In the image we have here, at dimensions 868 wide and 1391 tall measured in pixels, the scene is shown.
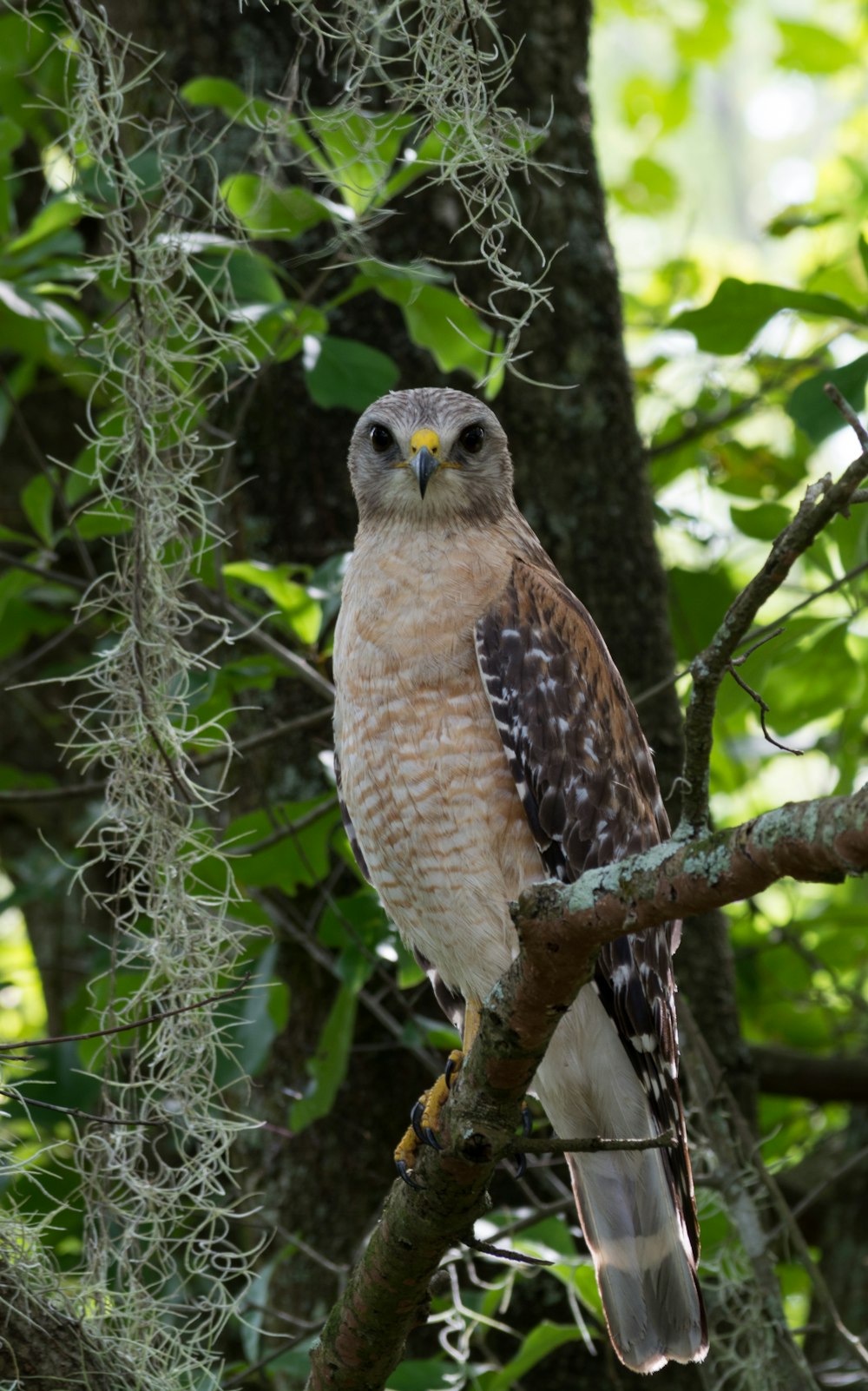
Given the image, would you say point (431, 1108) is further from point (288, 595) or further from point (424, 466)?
point (424, 466)

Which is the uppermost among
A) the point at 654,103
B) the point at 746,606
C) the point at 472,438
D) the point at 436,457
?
the point at 654,103

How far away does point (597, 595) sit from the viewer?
3.78 m

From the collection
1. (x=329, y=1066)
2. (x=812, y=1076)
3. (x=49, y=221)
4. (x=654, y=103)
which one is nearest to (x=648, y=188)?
(x=654, y=103)

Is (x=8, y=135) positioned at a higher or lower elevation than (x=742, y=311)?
higher

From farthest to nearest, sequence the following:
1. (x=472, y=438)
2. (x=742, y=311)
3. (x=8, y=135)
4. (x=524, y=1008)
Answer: (x=8, y=135) < (x=742, y=311) < (x=472, y=438) < (x=524, y=1008)

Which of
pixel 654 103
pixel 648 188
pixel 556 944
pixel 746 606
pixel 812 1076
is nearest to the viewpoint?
pixel 746 606

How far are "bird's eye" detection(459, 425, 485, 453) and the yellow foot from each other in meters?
1.24

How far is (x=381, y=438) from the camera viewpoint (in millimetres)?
3094

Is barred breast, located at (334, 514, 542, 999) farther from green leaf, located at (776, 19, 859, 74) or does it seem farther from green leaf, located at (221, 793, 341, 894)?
green leaf, located at (776, 19, 859, 74)

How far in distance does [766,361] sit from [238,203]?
223 centimetres

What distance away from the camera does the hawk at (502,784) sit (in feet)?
8.88

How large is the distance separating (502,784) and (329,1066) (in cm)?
80

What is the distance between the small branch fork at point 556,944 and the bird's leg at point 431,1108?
0.34 meters

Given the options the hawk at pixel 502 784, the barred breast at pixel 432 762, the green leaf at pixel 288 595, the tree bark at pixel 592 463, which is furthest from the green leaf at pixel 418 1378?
the green leaf at pixel 288 595
